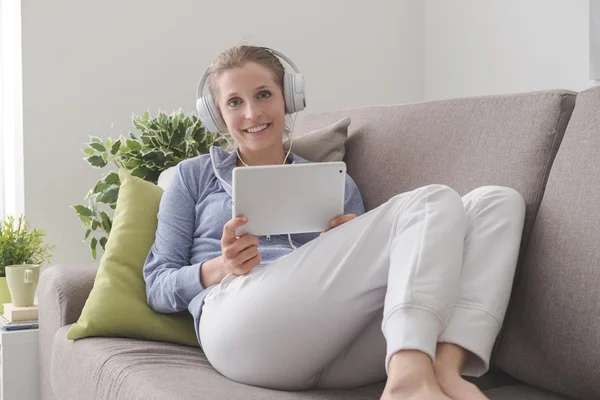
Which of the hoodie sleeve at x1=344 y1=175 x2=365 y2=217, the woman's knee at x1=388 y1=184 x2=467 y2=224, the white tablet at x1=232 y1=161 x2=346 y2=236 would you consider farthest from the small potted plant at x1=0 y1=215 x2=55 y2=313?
the woman's knee at x1=388 y1=184 x2=467 y2=224

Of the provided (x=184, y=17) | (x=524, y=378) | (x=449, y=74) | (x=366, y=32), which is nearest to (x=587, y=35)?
(x=449, y=74)

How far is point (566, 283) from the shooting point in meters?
1.32

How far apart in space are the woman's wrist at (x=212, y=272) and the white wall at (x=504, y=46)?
1752mm

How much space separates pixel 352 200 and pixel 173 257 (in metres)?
0.44

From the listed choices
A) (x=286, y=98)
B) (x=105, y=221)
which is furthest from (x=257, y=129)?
(x=105, y=221)

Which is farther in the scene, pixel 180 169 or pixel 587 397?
pixel 180 169

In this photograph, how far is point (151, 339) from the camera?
1.76 metres

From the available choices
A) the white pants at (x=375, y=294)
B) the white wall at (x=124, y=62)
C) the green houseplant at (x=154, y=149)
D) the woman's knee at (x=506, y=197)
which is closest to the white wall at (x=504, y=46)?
the white wall at (x=124, y=62)

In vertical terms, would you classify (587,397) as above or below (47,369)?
above

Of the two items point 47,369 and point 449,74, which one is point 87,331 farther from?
point 449,74

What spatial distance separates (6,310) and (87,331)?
701 millimetres

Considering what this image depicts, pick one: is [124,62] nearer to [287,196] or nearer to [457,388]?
[287,196]

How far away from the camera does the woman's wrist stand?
1.57 metres

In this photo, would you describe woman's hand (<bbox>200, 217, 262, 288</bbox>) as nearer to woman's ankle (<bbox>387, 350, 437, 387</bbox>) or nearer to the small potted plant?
woman's ankle (<bbox>387, 350, 437, 387</bbox>)
